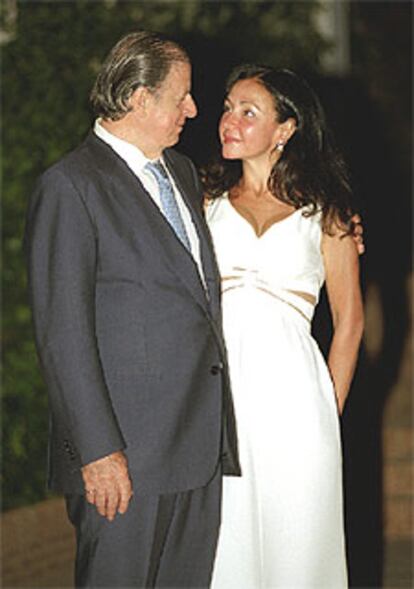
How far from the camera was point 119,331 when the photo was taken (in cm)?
343

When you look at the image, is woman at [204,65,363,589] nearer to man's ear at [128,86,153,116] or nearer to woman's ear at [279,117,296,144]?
woman's ear at [279,117,296,144]

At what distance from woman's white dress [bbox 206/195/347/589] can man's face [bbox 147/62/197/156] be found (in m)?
0.42

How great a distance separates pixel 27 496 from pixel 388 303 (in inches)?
102

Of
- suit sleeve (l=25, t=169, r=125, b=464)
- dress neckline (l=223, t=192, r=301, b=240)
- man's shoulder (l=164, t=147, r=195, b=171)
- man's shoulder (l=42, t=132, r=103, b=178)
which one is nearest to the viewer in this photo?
suit sleeve (l=25, t=169, r=125, b=464)

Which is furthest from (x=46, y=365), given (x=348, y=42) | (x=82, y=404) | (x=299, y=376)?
(x=348, y=42)

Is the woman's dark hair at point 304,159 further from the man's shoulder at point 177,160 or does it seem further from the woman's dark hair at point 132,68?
the woman's dark hair at point 132,68

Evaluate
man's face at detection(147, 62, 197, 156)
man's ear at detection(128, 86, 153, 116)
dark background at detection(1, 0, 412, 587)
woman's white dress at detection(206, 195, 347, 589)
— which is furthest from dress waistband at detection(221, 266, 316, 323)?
dark background at detection(1, 0, 412, 587)

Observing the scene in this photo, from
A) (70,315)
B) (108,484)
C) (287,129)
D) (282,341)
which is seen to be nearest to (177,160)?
(287,129)

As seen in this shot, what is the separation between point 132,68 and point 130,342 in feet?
2.19

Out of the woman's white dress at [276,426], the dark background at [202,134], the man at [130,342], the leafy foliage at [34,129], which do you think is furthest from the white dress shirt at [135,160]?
the leafy foliage at [34,129]

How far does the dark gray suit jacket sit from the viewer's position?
332 centimetres

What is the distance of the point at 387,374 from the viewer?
7.39 m

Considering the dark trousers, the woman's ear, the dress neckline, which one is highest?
the woman's ear

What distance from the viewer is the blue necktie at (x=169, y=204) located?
3.57 meters
